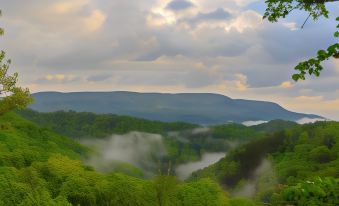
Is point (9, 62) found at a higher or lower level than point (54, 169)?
higher

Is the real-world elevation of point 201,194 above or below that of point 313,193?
below

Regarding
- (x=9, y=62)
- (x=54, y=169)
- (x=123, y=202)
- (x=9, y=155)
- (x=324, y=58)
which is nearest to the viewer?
(x=324, y=58)

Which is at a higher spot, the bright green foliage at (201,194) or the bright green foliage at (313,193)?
the bright green foliage at (313,193)

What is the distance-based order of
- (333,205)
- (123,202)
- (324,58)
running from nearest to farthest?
(324,58), (333,205), (123,202)

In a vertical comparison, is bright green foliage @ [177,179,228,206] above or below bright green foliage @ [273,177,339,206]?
below

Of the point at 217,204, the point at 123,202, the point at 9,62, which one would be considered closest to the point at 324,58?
the point at 217,204

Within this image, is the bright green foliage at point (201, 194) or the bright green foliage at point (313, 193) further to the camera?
the bright green foliage at point (201, 194)

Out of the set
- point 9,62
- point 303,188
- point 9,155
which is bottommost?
point 9,155

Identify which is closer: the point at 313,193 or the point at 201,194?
the point at 313,193

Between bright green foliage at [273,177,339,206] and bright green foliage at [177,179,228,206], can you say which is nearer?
bright green foliage at [273,177,339,206]

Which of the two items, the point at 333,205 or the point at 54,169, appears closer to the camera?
the point at 333,205

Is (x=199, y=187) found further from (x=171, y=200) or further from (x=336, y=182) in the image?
(x=336, y=182)
